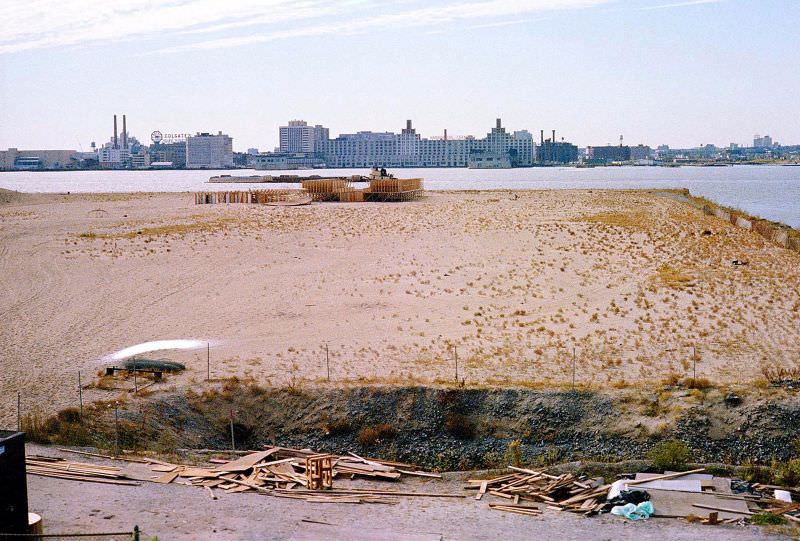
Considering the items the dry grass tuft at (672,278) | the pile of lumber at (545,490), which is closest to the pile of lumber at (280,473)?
the pile of lumber at (545,490)

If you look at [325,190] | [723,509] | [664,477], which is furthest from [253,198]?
[723,509]

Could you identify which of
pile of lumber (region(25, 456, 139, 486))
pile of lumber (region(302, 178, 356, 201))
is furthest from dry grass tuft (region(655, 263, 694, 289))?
pile of lumber (region(302, 178, 356, 201))

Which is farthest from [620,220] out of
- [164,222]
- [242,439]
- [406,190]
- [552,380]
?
[242,439]

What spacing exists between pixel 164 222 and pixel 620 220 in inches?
1324

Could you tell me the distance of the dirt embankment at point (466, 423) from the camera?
16.4 meters

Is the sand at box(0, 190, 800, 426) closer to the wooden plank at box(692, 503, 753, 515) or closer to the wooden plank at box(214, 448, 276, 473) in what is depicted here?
the wooden plank at box(214, 448, 276, 473)

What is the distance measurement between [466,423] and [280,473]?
4.06m

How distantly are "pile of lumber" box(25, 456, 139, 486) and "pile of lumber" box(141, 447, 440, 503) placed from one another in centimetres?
62

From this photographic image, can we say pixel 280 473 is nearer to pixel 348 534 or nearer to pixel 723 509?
pixel 348 534

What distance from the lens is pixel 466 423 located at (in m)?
17.5

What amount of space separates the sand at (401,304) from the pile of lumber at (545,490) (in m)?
4.01

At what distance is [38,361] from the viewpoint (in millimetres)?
21469

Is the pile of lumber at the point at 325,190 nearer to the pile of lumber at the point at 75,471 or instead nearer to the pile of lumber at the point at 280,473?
the pile of lumber at the point at 280,473

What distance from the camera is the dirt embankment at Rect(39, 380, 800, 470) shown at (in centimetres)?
1642
